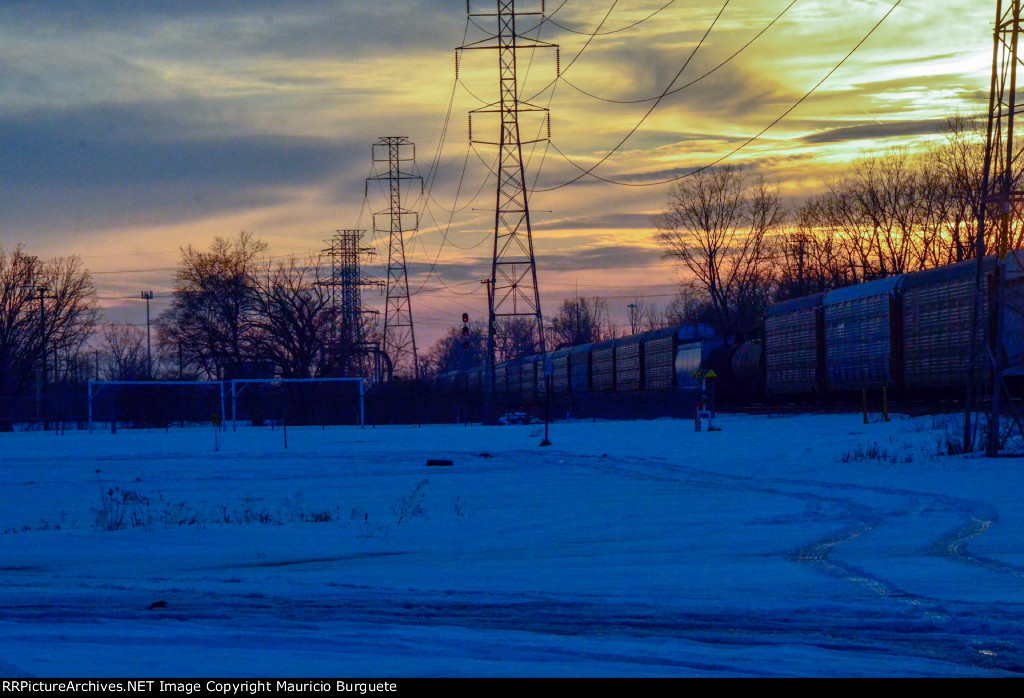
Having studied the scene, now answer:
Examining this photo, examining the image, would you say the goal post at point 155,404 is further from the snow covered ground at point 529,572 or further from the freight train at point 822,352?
the snow covered ground at point 529,572

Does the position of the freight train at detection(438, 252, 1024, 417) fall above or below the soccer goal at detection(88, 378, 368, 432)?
above

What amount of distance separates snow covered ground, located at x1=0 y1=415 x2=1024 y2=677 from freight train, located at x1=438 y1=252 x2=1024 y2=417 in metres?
8.10

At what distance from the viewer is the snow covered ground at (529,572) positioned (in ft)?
18.8

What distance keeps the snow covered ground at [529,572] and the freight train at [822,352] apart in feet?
26.6

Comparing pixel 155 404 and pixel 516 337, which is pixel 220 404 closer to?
pixel 155 404

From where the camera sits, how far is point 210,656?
224 inches

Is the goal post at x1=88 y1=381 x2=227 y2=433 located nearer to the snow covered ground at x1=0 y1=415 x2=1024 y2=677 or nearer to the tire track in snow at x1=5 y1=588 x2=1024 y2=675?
the snow covered ground at x1=0 y1=415 x2=1024 y2=677

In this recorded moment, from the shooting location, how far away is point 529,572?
28.7 ft

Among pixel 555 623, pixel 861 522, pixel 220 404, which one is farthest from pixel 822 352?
pixel 220 404

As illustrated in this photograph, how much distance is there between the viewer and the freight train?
Result: 26844 millimetres


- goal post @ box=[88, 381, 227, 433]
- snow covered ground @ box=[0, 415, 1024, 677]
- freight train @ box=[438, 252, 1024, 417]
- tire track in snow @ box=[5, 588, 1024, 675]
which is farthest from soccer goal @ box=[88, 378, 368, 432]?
tire track in snow @ box=[5, 588, 1024, 675]

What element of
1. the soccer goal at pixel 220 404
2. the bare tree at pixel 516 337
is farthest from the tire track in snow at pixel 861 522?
the bare tree at pixel 516 337

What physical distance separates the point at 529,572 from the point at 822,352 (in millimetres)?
29290

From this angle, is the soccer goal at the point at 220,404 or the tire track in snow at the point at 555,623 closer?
the tire track in snow at the point at 555,623
